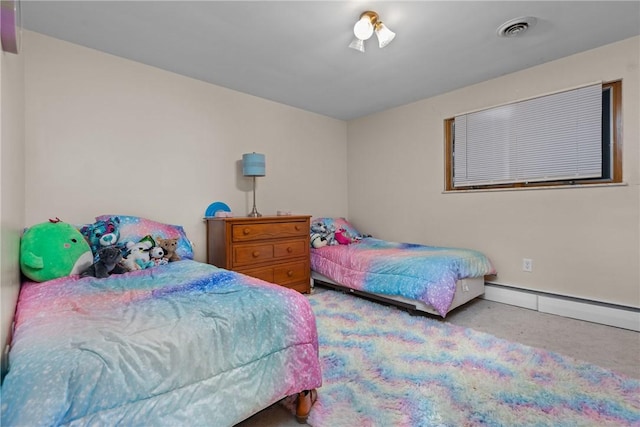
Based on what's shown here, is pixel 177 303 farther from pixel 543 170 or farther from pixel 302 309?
pixel 543 170

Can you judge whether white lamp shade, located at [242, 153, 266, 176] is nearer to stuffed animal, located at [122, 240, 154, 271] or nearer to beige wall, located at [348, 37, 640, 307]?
stuffed animal, located at [122, 240, 154, 271]

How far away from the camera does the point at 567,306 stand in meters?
2.54

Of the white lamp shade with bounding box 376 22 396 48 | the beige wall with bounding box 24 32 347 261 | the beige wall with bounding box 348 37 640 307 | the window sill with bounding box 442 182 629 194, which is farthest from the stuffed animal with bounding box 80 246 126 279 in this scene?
the window sill with bounding box 442 182 629 194

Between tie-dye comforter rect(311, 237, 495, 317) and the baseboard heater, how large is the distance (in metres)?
0.27

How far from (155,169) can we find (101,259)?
1.09 metres

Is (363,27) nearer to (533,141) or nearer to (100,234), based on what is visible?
(533,141)

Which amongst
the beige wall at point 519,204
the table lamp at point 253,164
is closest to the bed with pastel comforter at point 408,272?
the beige wall at point 519,204

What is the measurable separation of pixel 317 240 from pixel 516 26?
2.56 m

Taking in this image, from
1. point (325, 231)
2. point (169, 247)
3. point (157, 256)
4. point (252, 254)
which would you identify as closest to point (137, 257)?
point (157, 256)

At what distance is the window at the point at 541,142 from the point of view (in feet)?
8.05

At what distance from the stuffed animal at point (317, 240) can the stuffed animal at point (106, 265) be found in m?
1.92

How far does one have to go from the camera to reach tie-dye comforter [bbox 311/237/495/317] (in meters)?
2.39

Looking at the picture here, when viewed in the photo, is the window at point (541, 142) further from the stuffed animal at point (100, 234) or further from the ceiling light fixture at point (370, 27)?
the stuffed animal at point (100, 234)

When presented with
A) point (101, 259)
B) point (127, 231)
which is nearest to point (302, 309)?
point (101, 259)
